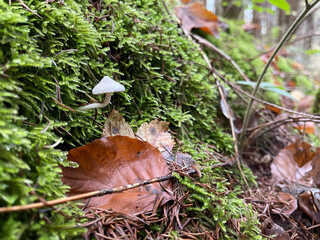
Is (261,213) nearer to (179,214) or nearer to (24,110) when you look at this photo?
(179,214)

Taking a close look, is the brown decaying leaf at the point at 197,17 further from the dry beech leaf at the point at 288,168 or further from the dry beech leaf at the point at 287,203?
the dry beech leaf at the point at 287,203

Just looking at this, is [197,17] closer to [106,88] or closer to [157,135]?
[157,135]

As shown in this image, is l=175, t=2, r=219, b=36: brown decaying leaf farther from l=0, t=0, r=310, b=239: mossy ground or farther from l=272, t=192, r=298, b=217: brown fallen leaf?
l=272, t=192, r=298, b=217: brown fallen leaf

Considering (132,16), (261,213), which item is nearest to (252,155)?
(261,213)

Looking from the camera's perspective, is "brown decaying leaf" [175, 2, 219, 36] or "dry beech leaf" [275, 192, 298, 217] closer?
"dry beech leaf" [275, 192, 298, 217]

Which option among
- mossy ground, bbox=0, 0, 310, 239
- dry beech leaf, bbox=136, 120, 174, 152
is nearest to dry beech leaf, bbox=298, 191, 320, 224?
mossy ground, bbox=0, 0, 310, 239

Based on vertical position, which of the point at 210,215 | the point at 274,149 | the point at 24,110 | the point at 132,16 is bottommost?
the point at 274,149

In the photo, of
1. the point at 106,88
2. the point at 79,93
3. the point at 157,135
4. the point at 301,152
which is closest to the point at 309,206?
the point at 301,152
